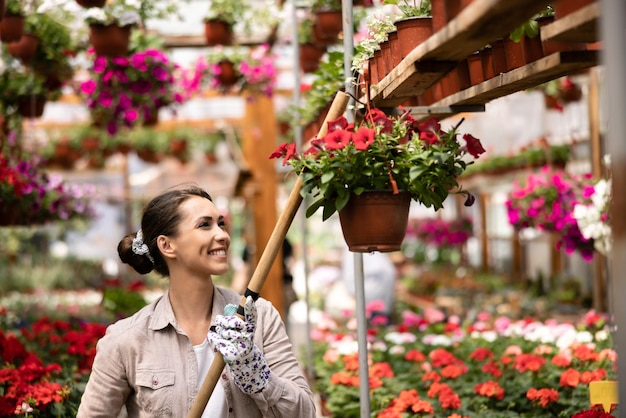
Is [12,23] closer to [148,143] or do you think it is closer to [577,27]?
[577,27]

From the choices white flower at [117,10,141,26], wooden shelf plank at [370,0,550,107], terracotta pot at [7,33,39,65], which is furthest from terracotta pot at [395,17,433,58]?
terracotta pot at [7,33,39,65]

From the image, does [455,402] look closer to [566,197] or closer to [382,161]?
[382,161]

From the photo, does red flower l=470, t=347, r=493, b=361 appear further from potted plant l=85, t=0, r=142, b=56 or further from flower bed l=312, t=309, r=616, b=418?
potted plant l=85, t=0, r=142, b=56

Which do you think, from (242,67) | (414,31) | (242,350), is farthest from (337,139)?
(242,67)

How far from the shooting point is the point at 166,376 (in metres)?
2.31

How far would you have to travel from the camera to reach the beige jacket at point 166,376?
2.30 meters

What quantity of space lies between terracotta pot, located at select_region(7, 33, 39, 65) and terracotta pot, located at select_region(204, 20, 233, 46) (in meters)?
1.17

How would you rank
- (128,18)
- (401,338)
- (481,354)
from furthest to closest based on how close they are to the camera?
(401,338) → (128,18) → (481,354)

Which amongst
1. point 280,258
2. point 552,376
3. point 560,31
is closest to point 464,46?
point 560,31

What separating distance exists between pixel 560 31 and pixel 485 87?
0.70m

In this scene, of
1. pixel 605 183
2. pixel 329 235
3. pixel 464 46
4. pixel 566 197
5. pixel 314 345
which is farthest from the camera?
pixel 329 235

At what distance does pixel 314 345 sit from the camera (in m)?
5.87

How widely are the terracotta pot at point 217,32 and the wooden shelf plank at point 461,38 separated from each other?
3.68 metres

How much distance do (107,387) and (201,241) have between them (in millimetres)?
453
